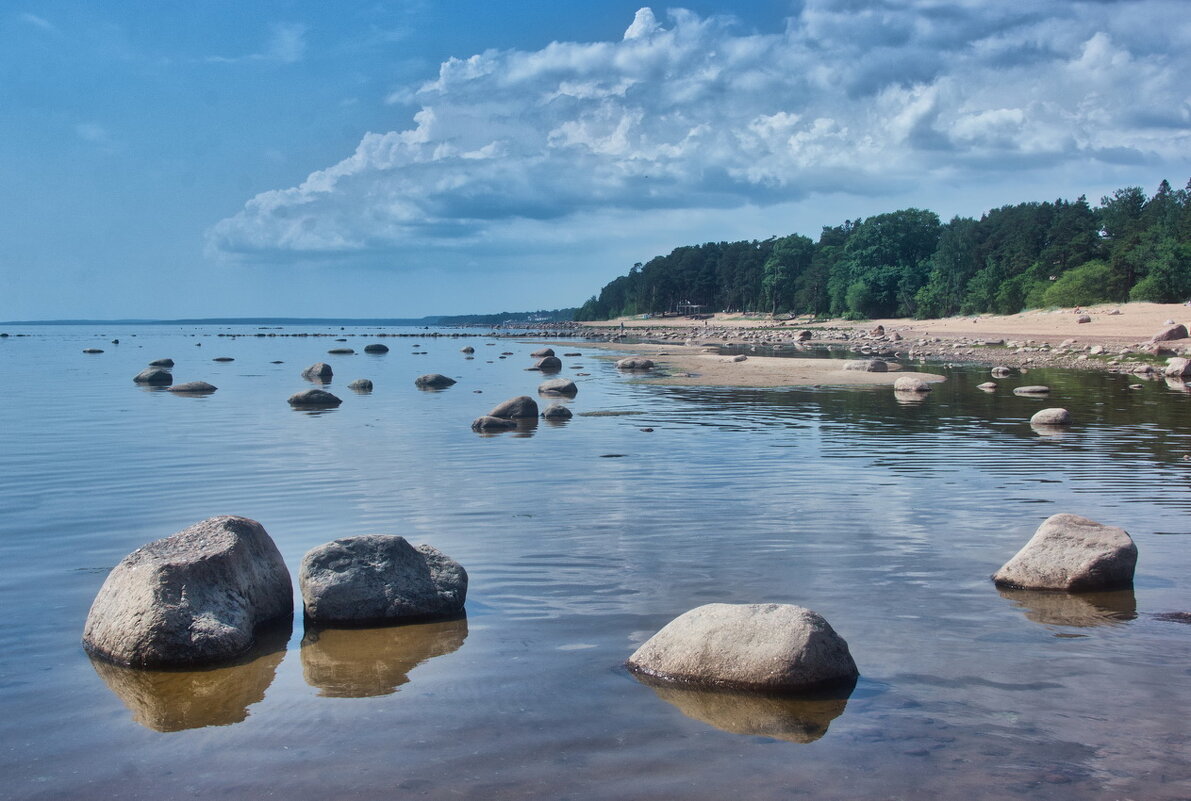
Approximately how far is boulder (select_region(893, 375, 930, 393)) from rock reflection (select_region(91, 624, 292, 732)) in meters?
28.2

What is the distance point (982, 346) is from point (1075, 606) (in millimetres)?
56528

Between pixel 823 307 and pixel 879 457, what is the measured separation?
123 meters

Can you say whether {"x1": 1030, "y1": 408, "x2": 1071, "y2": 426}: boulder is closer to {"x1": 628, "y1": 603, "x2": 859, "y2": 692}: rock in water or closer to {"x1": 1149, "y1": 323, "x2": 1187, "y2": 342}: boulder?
{"x1": 628, "y1": 603, "x2": 859, "y2": 692}: rock in water

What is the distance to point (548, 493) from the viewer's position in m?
15.0

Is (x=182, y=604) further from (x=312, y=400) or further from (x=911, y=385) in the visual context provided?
(x=911, y=385)

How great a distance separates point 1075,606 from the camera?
29.8 ft

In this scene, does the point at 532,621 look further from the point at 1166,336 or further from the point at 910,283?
the point at 910,283

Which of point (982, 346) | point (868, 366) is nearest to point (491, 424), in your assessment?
point (868, 366)

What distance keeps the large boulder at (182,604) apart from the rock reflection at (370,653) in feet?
2.15

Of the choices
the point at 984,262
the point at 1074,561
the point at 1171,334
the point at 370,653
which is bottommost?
the point at 370,653

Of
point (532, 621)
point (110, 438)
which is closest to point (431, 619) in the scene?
point (532, 621)

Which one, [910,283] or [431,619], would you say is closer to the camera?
[431,619]

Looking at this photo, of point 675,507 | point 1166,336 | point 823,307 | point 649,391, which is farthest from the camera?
point 823,307

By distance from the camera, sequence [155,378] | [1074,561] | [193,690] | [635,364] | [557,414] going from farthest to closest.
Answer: [635,364] → [155,378] → [557,414] → [1074,561] → [193,690]
